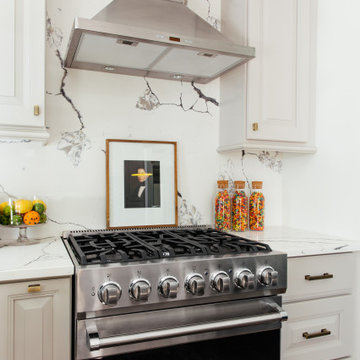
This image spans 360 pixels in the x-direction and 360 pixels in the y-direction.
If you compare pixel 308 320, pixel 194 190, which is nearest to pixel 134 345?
pixel 308 320

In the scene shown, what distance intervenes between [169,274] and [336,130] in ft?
4.16

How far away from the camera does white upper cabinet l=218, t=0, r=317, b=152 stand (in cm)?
195

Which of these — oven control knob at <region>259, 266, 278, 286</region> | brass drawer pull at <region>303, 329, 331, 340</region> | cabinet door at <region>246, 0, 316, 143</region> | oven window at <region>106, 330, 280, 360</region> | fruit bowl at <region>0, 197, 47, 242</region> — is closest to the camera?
oven window at <region>106, 330, 280, 360</region>

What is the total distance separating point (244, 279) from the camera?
1420 mm

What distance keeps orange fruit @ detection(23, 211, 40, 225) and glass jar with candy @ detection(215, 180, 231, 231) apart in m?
0.98

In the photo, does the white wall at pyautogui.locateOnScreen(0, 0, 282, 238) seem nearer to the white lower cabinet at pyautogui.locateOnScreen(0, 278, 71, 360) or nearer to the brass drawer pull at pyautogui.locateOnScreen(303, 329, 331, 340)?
the white lower cabinet at pyautogui.locateOnScreen(0, 278, 71, 360)

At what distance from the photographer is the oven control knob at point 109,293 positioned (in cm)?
123

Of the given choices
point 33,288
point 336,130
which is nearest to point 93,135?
point 33,288

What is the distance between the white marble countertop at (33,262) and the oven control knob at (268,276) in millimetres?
722

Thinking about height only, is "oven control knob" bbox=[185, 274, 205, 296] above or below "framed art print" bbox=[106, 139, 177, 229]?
below

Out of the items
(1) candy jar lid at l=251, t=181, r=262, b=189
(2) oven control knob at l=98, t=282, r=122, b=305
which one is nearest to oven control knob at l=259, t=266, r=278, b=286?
(2) oven control knob at l=98, t=282, r=122, b=305

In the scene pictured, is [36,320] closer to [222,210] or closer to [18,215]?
[18,215]

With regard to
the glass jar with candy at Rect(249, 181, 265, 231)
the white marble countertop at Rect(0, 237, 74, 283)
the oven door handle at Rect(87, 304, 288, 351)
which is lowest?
the oven door handle at Rect(87, 304, 288, 351)

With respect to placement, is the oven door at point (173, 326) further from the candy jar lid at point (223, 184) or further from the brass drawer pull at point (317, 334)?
the candy jar lid at point (223, 184)
